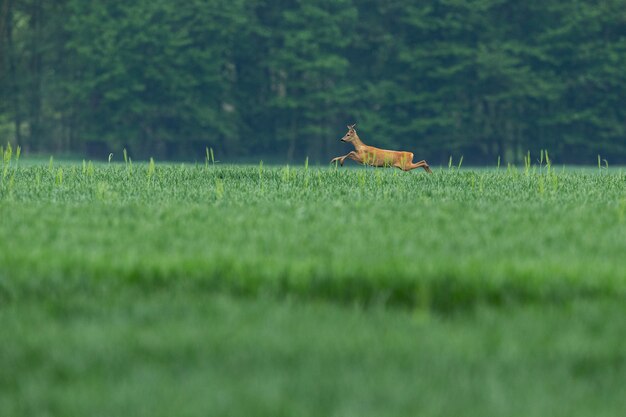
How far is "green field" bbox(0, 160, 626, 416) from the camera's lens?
538 cm

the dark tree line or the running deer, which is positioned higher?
the dark tree line

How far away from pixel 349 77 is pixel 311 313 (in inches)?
2004

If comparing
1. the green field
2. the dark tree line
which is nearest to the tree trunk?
the dark tree line

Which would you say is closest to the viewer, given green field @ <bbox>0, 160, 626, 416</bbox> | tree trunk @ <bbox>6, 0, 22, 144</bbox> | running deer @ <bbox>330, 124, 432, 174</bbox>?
green field @ <bbox>0, 160, 626, 416</bbox>

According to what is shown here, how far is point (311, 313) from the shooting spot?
273 inches

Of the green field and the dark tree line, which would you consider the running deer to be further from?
the dark tree line

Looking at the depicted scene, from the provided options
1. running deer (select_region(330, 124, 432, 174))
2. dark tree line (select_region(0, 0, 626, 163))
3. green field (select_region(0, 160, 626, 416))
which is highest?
dark tree line (select_region(0, 0, 626, 163))

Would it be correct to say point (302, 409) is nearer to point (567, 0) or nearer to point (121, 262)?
point (121, 262)

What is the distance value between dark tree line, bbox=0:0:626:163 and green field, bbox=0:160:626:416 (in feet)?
136

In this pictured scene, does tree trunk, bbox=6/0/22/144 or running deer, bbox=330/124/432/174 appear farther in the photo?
tree trunk, bbox=6/0/22/144

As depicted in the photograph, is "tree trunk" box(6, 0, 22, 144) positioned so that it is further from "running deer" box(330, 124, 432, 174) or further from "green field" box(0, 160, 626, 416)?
"green field" box(0, 160, 626, 416)

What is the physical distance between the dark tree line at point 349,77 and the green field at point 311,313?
4155 centimetres

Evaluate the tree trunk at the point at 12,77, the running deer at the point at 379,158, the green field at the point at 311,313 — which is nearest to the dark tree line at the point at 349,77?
the tree trunk at the point at 12,77

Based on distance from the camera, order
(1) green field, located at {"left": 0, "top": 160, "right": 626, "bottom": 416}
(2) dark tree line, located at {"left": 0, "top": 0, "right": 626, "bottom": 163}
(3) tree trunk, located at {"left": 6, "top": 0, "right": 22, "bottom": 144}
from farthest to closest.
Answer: (3) tree trunk, located at {"left": 6, "top": 0, "right": 22, "bottom": 144}
(2) dark tree line, located at {"left": 0, "top": 0, "right": 626, "bottom": 163}
(1) green field, located at {"left": 0, "top": 160, "right": 626, "bottom": 416}
